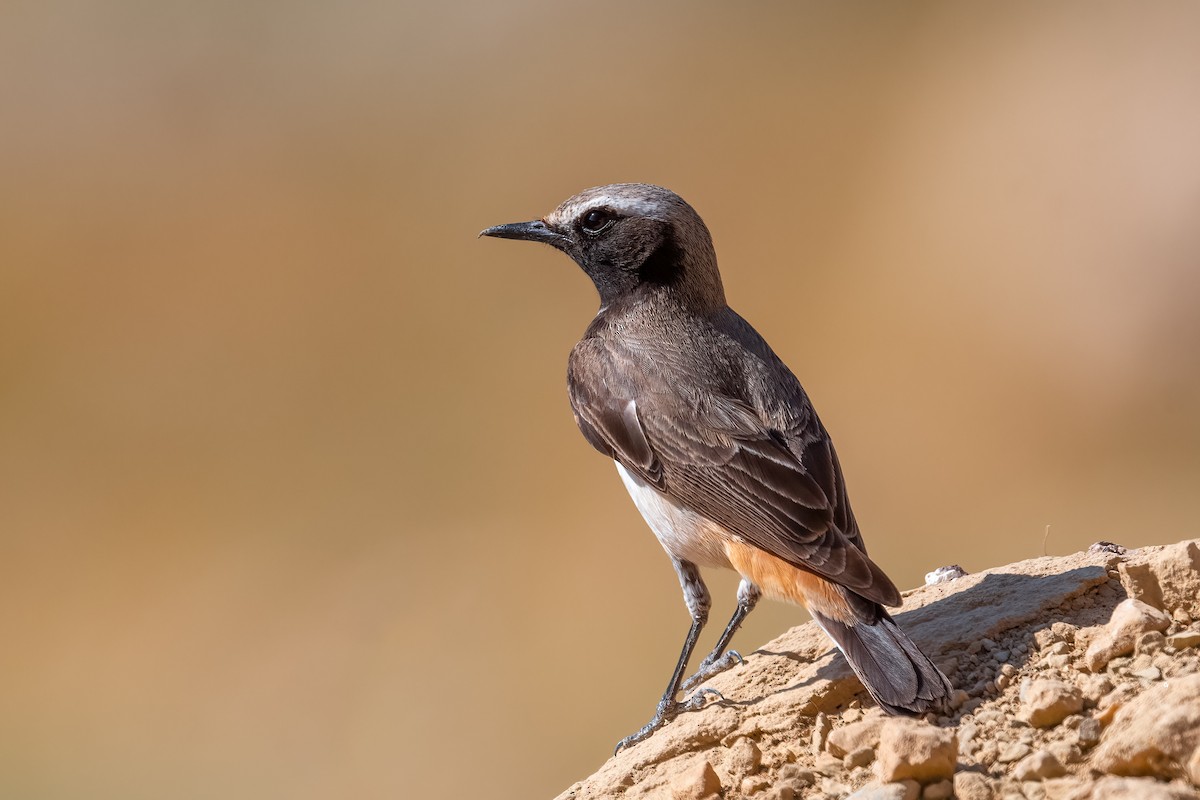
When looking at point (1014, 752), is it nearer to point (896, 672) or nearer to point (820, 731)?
point (896, 672)

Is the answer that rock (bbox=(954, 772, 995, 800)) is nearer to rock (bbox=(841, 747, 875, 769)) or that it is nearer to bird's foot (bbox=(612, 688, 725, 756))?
rock (bbox=(841, 747, 875, 769))

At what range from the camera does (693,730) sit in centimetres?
571

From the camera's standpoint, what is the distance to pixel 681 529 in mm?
6793

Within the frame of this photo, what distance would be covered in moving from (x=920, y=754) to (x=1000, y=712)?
25.4 inches

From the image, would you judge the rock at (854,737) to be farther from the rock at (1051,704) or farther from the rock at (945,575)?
the rock at (945,575)

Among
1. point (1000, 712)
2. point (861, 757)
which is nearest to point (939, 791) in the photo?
point (861, 757)

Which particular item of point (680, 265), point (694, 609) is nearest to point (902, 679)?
point (694, 609)

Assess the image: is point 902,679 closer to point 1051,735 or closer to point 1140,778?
point 1051,735

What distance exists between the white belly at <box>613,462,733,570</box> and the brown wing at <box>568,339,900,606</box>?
0.09 m

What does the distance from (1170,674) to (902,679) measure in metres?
1.06

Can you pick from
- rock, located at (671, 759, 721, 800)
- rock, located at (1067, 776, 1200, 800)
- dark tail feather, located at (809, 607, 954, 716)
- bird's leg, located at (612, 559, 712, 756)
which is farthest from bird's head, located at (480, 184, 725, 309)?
rock, located at (1067, 776, 1200, 800)

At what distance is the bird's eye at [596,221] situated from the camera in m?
7.79

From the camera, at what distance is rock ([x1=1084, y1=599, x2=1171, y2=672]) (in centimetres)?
500

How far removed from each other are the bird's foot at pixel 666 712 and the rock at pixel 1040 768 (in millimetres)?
2061
